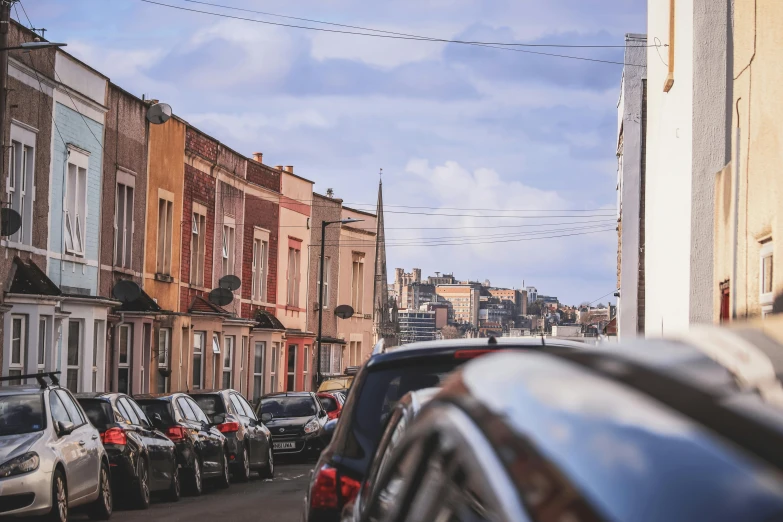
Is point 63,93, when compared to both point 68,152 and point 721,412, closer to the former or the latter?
point 68,152

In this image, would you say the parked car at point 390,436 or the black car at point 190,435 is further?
the black car at point 190,435

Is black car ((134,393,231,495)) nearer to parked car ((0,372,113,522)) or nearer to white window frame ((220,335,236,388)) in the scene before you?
parked car ((0,372,113,522))

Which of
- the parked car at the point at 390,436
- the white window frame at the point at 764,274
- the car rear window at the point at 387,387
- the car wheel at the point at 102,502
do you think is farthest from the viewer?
the car wheel at the point at 102,502

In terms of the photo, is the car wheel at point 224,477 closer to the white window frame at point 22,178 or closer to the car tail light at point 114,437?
the car tail light at point 114,437

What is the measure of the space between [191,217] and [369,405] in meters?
32.3

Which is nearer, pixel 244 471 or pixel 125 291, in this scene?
pixel 244 471

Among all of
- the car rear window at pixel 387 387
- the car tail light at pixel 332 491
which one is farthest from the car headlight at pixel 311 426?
the car tail light at pixel 332 491

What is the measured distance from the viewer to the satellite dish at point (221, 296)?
1545 inches

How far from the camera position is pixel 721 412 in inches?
83.1

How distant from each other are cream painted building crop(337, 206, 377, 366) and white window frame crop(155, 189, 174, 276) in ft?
72.7

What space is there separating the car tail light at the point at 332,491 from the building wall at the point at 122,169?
25.3m

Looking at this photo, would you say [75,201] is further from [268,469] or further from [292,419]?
[268,469]

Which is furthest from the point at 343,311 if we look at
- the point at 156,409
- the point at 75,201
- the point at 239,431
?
the point at 156,409

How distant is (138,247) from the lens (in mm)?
33719
